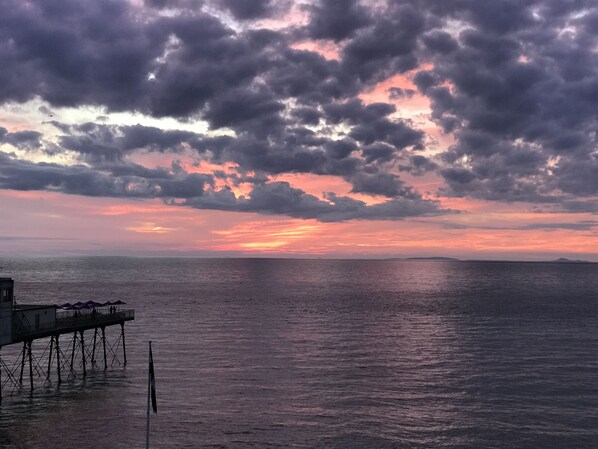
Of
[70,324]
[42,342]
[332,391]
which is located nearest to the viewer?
[332,391]

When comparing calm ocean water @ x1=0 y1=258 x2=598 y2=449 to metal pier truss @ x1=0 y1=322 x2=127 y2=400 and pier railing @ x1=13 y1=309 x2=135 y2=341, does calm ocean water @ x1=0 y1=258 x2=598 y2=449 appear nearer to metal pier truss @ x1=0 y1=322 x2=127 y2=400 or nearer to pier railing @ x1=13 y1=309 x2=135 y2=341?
metal pier truss @ x1=0 y1=322 x2=127 y2=400

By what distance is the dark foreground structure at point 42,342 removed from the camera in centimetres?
5747

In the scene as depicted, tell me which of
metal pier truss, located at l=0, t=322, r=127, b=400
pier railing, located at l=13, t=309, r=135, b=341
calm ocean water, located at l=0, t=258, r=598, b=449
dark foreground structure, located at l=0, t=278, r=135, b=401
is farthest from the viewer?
metal pier truss, located at l=0, t=322, r=127, b=400

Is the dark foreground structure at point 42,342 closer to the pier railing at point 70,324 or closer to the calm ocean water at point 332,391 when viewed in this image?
the pier railing at point 70,324

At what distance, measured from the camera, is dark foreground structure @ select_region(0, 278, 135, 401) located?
57.5 m

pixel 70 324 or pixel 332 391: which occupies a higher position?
pixel 70 324

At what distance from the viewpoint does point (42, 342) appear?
97312mm

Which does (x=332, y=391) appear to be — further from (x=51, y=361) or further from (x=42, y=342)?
(x=42, y=342)

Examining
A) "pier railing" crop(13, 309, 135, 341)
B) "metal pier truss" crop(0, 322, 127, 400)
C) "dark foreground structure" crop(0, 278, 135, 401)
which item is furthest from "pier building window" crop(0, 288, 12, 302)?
"metal pier truss" crop(0, 322, 127, 400)

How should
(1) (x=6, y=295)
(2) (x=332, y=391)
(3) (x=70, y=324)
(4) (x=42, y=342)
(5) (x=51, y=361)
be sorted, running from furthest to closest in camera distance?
1. (4) (x=42, y=342)
2. (5) (x=51, y=361)
3. (3) (x=70, y=324)
4. (2) (x=332, y=391)
5. (1) (x=6, y=295)

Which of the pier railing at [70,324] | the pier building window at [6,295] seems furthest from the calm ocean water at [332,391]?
the pier building window at [6,295]

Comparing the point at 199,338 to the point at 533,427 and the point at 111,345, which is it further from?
the point at 533,427

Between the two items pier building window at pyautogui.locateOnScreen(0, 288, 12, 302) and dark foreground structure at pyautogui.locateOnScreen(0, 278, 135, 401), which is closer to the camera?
pier building window at pyautogui.locateOnScreen(0, 288, 12, 302)

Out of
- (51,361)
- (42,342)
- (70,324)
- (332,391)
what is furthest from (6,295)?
(42,342)
